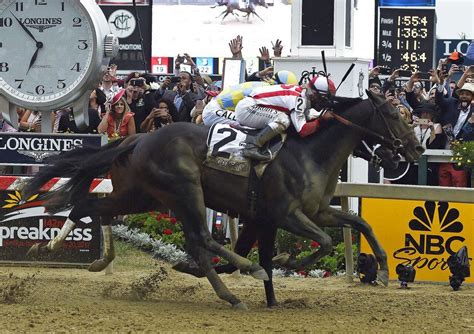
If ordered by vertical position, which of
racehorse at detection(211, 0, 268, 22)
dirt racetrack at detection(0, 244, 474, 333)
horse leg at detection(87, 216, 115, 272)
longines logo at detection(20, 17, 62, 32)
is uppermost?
racehorse at detection(211, 0, 268, 22)

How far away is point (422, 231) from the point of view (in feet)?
38.2

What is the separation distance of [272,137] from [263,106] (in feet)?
0.88

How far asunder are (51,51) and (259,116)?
257cm

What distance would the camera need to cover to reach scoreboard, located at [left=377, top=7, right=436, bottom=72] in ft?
63.9

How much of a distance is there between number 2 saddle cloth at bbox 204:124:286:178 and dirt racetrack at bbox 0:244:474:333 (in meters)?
1.14

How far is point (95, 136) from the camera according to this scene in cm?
1153

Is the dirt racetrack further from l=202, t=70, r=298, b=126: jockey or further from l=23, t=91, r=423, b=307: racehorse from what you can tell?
l=202, t=70, r=298, b=126: jockey

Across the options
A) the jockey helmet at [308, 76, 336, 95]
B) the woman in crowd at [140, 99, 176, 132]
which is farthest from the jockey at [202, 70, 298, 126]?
the woman in crowd at [140, 99, 176, 132]

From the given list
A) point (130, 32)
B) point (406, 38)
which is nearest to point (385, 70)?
point (406, 38)

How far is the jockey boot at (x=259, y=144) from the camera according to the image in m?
9.55

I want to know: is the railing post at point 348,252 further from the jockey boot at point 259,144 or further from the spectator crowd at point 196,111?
the jockey boot at point 259,144

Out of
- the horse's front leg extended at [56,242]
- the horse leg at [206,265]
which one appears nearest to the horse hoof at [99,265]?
the horse's front leg extended at [56,242]

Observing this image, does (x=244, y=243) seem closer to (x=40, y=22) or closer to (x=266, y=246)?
(x=266, y=246)

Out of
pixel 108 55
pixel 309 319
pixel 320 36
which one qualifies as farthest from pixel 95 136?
pixel 320 36
